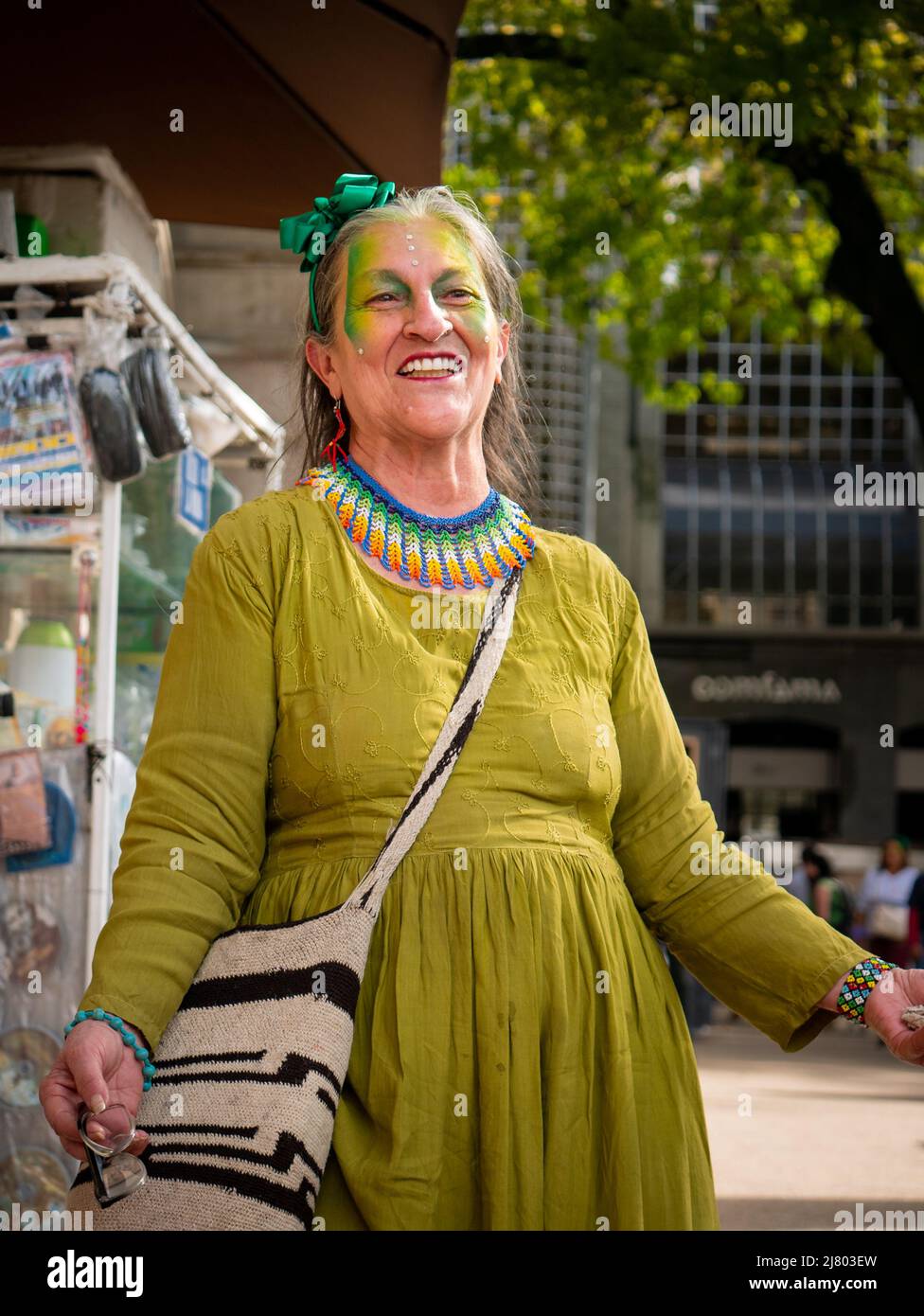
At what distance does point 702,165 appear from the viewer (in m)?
14.9

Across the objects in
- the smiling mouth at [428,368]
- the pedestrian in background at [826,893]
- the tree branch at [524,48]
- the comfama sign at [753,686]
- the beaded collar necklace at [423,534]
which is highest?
the tree branch at [524,48]

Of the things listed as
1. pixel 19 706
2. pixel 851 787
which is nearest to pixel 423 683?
pixel 19 706

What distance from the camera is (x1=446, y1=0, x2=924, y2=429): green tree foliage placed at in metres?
11.0

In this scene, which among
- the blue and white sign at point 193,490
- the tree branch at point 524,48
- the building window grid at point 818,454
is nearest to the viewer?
the blue and white sign at point 193,490

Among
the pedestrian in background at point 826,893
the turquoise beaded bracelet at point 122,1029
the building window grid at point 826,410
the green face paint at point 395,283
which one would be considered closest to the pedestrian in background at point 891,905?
the pedestrian in background at point 826,893

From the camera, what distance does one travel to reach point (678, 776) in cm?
289

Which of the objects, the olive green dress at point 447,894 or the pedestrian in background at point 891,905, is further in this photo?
the pedestrian in background at point 891,905

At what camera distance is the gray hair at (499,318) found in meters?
2.93

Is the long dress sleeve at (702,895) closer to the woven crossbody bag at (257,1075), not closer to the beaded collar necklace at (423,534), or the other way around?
the beaded collar necklace at (423,534)

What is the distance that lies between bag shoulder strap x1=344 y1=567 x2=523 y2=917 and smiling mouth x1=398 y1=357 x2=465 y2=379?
36 cm

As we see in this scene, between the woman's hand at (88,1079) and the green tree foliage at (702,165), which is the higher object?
the green tree foliage at (702,165)

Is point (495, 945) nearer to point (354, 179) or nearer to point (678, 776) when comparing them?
point (678, 776)

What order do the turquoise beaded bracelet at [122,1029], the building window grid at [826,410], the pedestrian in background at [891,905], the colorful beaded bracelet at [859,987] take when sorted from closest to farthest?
the turquoise beaded bracelet at [122,1029]
the colorful beaded bracelet at [859,987]
the pedestrian in background at [891,905]
the building window grid at [826,410]
